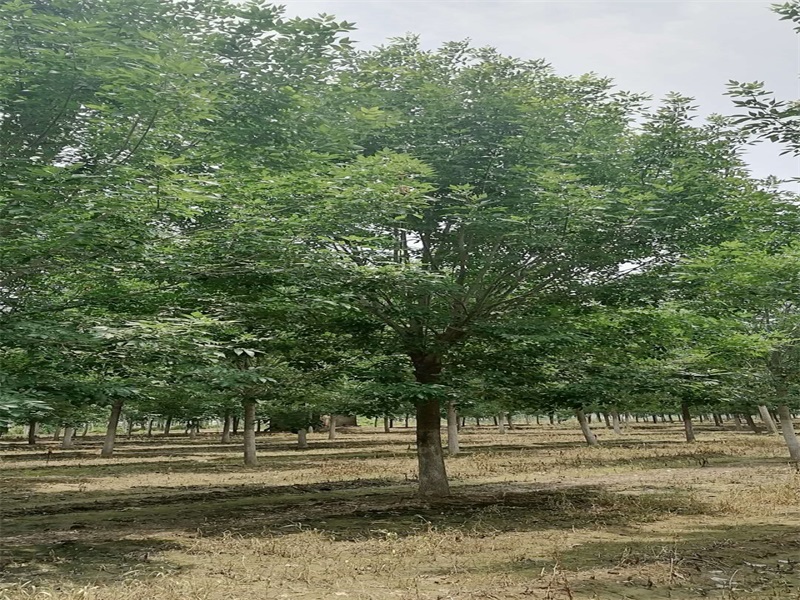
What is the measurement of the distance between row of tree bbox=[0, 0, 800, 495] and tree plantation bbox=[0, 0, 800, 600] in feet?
0.22

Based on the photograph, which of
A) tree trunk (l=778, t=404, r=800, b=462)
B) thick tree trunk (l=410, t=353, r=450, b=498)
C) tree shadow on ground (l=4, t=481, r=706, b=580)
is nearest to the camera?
tree shadow on ground (l=4, t=481, r=706, b=580)

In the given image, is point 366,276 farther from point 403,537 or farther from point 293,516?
point 293,516

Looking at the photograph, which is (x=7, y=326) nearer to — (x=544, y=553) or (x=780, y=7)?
(x=544, y=553)

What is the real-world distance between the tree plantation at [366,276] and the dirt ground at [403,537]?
10 centimetres

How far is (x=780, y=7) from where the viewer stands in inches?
393

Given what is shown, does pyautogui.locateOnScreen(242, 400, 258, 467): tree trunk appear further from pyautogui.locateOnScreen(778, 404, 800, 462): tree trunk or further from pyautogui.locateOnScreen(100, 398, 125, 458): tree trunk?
pyautogui.locateOnScreen(778, 404, 800, 462): tree trunk

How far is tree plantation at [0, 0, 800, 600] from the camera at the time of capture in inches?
333

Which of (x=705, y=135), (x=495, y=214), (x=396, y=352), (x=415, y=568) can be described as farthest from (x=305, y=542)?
(x=705, y=135)

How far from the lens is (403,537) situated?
12.3 meters

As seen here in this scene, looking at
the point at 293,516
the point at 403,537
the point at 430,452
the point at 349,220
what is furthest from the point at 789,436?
the point at 349,220

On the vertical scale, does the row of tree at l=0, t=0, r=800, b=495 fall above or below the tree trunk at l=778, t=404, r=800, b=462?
above

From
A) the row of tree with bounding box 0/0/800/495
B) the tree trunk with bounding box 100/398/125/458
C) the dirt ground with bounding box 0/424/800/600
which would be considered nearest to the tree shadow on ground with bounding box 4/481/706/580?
the dirt ground with bounding box 0/424/800/600

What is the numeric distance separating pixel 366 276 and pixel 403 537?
508 cm

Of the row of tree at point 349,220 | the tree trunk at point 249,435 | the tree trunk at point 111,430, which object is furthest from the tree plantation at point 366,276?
the tree trunk at point 111,430
